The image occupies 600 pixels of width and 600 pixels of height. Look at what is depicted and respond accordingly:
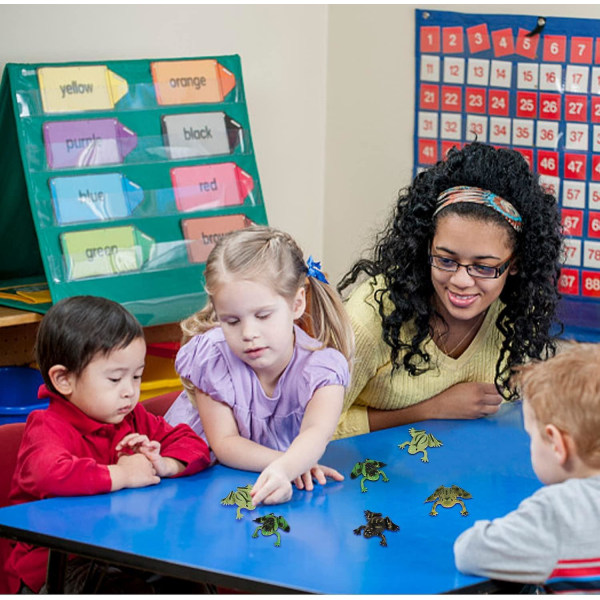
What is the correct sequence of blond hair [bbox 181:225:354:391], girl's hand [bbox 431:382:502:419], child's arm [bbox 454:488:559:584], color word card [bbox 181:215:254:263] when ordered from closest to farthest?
child's arm [bbox 454:488:559:584] < blond hair [bbox 181:225:354:391] < girl's hand [bbox 431:382:502:419] < color word card [bbox 181:215:254:263]

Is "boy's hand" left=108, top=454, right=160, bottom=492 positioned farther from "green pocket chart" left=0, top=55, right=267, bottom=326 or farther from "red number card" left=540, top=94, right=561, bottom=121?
"red number card" left=540, top=94, right=561, bottom=121

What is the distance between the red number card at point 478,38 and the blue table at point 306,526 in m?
1.97

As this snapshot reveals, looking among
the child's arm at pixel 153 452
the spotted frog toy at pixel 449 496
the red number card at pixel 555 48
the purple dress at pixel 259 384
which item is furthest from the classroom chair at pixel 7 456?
the red number card at pixel 555 48

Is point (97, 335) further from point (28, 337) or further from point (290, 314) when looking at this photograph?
point (28, 337)

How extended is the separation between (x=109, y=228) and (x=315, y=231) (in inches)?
48.6

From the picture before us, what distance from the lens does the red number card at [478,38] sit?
357 cm

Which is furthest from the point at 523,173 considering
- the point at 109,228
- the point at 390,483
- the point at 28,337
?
the point at 28,337

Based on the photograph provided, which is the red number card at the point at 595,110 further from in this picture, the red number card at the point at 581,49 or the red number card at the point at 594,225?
the red number card at the point at 594,225

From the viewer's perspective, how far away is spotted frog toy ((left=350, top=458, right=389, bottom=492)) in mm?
1883

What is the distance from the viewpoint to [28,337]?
3.31 meters

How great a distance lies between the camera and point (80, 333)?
1878mm

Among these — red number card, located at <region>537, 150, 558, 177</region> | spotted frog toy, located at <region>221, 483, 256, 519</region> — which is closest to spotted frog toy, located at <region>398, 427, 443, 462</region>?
spotted frog toy, located at <region>221, 483, 256, 519</region>

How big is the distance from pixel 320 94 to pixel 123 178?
1179mm

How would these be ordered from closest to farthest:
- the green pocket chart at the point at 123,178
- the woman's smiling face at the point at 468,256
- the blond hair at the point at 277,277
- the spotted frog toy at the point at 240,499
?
1. the spotted frog toy at the point at 240,499
2. the blond hair at the point at 277,277
3. the woman's smiling face at the point at 468,256
4. the green pocket chart at the point at 123,178
